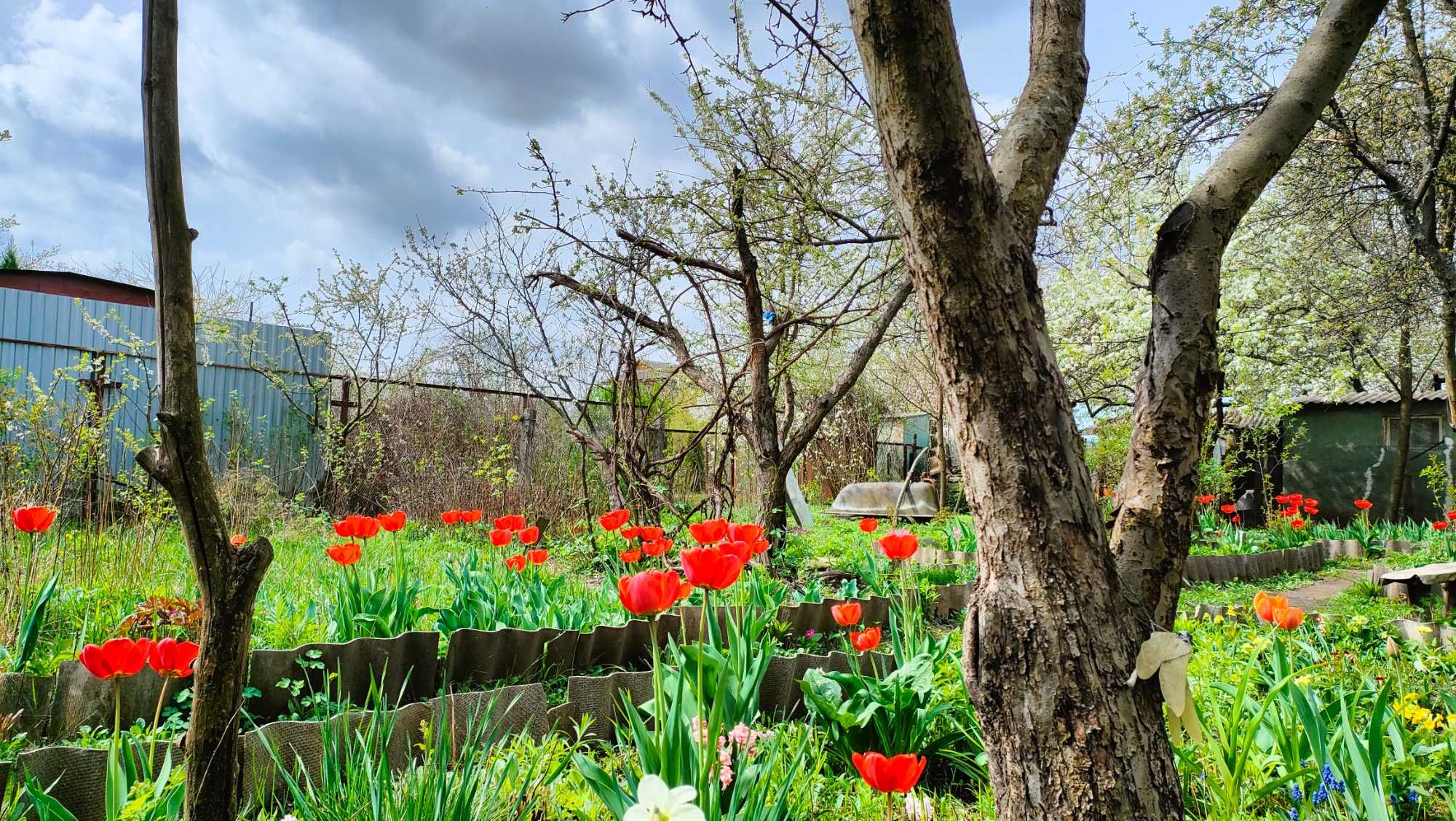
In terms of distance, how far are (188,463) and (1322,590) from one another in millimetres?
7311

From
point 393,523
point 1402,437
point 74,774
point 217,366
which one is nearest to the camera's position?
point 74,774

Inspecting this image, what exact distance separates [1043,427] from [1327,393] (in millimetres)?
14666

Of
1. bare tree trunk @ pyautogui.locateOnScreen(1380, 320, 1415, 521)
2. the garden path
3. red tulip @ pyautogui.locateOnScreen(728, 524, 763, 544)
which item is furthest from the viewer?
bare tree trunk @ pyautogui.locateOnScreen(1380, 320, 1415, 521)

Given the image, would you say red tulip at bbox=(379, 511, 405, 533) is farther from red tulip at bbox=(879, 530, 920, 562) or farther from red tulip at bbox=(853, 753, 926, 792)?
red tulip at bbox=(853, 753, 926, 792)

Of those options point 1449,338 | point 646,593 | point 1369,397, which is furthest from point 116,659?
point 1369,397

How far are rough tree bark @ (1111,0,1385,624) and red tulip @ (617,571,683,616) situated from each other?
3.03 ft

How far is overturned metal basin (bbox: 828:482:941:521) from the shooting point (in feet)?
33.1

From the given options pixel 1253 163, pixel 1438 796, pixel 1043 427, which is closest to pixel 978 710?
pixel 1043 427

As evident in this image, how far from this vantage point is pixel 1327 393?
1279cm

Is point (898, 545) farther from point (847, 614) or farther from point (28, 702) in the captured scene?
point (28, 702)

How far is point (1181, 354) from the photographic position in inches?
65.0

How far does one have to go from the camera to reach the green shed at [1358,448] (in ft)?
44.3

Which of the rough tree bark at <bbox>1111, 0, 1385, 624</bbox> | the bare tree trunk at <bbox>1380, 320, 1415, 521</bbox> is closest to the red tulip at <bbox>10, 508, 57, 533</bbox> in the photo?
the rough tree bark at <bbox>1111, 0, 1385, 624</bbox>

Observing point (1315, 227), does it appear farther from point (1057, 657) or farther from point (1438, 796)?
point (1057, 657)
